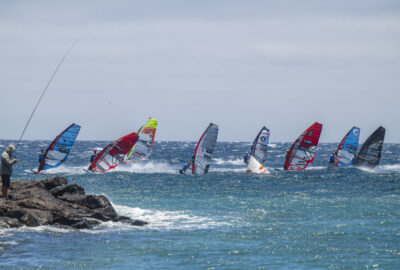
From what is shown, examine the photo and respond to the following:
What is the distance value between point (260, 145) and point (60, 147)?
66.0 feet

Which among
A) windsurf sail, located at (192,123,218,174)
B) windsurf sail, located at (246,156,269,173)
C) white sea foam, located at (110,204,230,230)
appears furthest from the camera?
windsurf sail, located at (246,156,269,173)

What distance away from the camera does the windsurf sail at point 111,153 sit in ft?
165

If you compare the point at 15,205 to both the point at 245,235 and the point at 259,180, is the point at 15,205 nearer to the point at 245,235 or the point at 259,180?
the point at 245,235

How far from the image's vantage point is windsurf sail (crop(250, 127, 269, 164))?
2232 inches

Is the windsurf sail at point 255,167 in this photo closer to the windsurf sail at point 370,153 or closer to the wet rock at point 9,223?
the windsurf sail at point 370,153

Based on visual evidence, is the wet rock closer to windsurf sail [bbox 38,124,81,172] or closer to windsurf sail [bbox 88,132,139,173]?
windsurf sail [bbox 38,124,81,172]

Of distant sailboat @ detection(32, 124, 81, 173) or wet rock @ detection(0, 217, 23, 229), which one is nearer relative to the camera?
wet rock @ detection(0, 217, 23, 229)

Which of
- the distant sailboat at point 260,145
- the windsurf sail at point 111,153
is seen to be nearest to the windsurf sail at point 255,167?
the distant sailboat at point 260,145

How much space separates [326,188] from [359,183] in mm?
4334

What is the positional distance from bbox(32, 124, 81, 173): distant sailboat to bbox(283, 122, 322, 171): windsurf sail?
806 inches

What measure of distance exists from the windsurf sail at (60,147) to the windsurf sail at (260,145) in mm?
18645

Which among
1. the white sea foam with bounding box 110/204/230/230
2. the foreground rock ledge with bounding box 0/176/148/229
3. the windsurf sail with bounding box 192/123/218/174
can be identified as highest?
the windsurf sail with bounding box 192/123/218/174

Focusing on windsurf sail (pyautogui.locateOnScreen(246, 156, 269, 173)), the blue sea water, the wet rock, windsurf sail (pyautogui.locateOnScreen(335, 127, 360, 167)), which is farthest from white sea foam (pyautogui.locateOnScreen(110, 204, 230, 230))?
windsurf sail (pyautogui.locateOnScreen(335, 127, 360, 167))

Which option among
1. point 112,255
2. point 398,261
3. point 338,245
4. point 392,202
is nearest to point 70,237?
point 112,255
